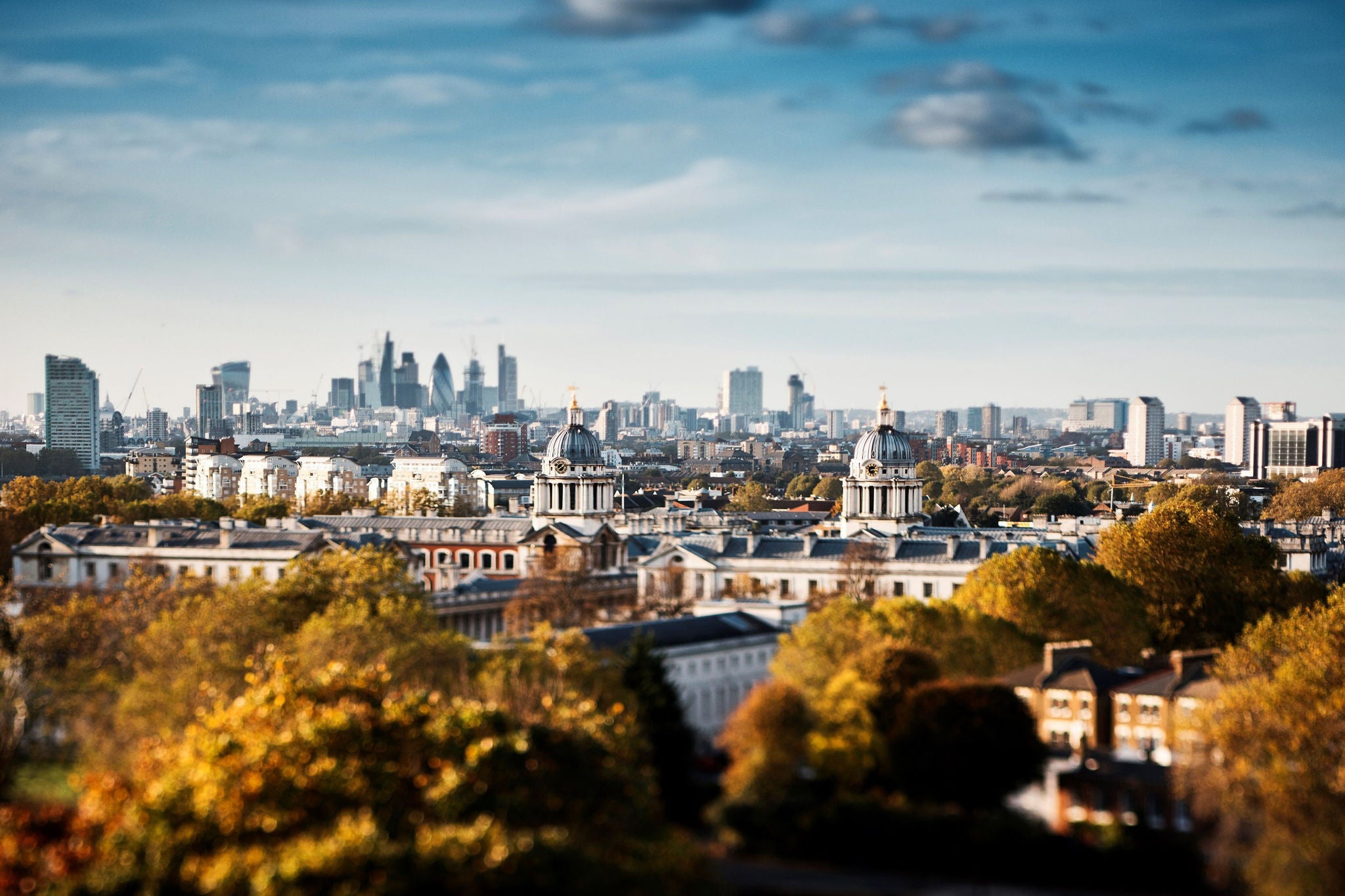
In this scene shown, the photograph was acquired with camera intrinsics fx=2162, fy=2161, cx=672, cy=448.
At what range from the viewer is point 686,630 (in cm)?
8288

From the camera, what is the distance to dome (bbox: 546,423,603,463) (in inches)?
5285

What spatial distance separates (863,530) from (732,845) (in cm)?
7367

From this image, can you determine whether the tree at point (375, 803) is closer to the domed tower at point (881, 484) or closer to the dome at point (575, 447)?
the dome at point (575, 447)

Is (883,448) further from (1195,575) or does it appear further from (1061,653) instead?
(1061,653)

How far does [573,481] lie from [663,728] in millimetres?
68988

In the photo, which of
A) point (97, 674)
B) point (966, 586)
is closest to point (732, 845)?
point (97, 674)

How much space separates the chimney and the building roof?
39.0ft

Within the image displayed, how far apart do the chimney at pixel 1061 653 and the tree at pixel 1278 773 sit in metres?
5.44

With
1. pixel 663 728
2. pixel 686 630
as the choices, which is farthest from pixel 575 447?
pixel 663 728

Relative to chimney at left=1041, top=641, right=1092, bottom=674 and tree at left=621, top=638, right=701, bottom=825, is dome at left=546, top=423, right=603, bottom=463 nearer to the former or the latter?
chimney at left=1041, top=641, right=1092, bottom=674

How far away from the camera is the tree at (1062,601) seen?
291 ft

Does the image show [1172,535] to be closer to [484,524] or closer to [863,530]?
[863,530]

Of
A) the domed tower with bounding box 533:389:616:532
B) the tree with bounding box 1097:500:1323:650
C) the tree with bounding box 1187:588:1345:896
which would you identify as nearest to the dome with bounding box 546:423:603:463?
the domed tower with bounding box 533:389:616:532

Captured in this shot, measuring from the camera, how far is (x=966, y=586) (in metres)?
96.1
